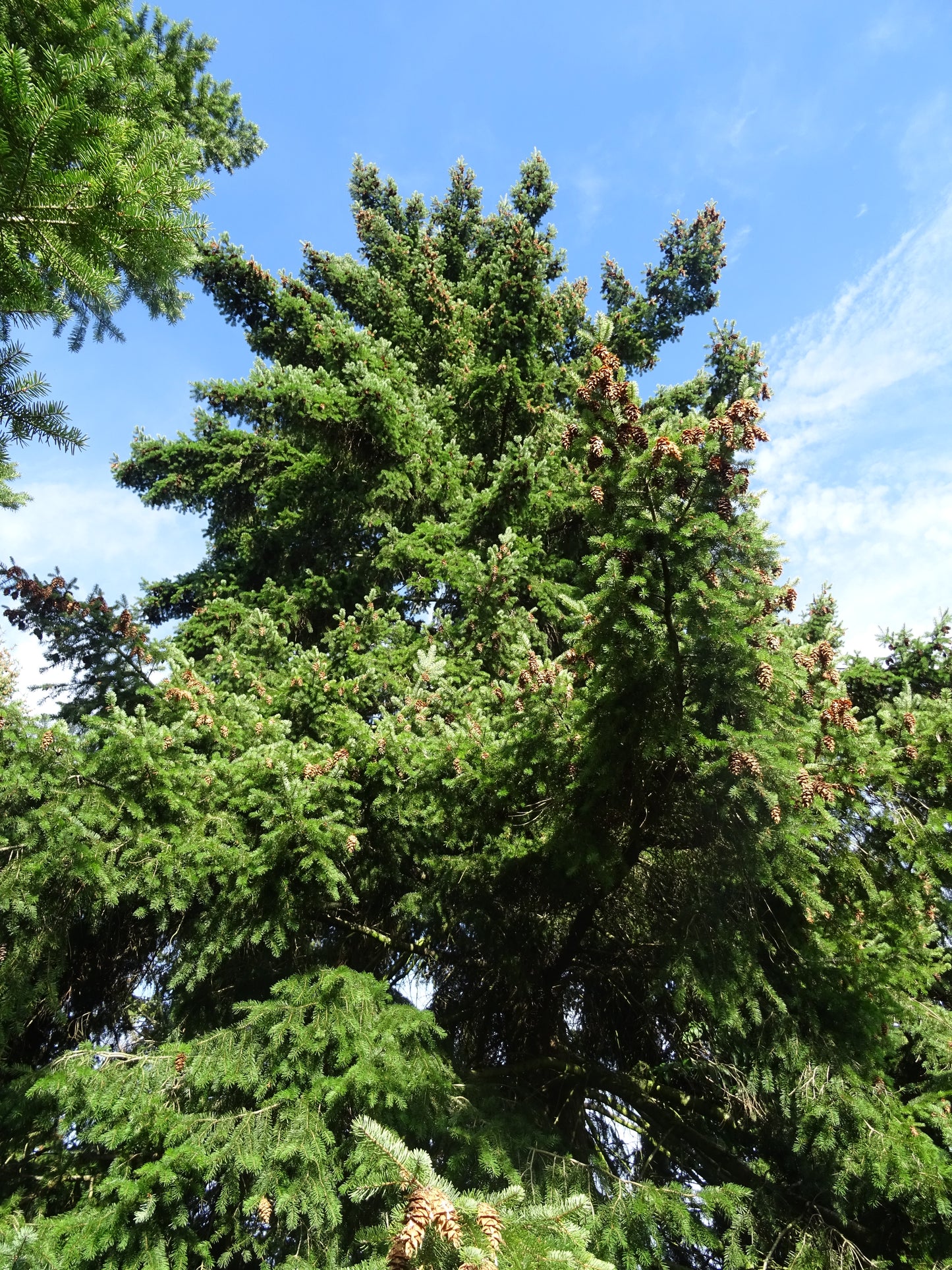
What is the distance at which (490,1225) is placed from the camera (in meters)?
2.10

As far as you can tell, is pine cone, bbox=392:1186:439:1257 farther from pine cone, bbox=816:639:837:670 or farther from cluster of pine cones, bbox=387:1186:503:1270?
pine cone, bbox=816:639:837:670

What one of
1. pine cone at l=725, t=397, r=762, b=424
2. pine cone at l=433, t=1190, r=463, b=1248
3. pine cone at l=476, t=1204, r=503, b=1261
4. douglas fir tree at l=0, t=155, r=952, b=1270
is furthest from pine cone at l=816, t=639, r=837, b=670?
pine cone at l=433, t=1190, r=463, b=1248

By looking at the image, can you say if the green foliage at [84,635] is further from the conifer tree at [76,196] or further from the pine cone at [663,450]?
the pine cone at [663,450]

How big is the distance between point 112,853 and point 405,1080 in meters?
2.22

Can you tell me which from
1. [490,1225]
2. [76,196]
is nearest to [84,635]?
[76,196]

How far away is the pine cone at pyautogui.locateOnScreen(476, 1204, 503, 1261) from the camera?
2.07 meters

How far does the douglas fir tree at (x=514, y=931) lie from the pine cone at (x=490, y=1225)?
0.5 inches

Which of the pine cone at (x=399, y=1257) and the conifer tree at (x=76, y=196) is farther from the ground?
the conifer tree at (x=76, y=196)

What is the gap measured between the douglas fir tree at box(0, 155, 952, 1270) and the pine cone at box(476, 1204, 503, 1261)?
0.04ft

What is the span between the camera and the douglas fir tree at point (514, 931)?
362cm

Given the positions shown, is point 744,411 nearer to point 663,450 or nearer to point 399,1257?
point 663,450

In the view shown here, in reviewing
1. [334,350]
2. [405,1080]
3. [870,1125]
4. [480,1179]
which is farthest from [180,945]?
[334,350]

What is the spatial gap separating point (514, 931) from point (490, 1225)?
3522 millimetres

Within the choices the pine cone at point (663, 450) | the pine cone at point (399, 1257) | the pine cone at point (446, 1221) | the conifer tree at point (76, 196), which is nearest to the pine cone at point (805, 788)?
the pine cone at point (663, 450)
